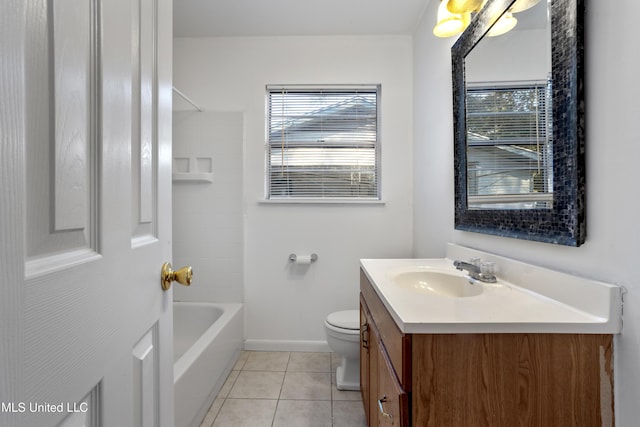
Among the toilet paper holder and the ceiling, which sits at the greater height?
the ceiling

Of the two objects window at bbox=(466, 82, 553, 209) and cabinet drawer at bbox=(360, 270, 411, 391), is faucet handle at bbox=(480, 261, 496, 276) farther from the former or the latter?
cabinet drawer at bbox=(360, 270, 411, 391)

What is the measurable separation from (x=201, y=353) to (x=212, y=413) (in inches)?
13.3

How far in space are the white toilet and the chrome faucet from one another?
31.1 inches

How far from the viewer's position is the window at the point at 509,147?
38.1 inches

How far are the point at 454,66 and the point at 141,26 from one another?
143 cm

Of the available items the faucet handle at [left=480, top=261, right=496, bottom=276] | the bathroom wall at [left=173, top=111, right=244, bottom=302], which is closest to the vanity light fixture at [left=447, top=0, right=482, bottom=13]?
the faucet handle at [left=480, top=261, right=496, bottom=276]

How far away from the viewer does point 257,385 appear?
5.99 feet

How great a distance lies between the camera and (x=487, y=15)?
1247 millimetres

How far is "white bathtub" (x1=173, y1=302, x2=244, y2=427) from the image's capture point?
53.7 inches

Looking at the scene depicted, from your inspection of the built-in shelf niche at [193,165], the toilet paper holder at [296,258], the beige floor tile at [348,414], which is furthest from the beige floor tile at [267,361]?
the built-in shelf niche at [193,165]

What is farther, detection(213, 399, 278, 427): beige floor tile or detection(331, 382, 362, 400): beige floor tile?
detection(331, 382, 362, 400): beige floor tile

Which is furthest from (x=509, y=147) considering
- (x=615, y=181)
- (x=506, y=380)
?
(x=506, y=380)

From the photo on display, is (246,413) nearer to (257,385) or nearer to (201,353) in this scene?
(257,385)

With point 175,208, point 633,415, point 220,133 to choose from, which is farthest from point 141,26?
point 175,208
